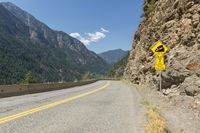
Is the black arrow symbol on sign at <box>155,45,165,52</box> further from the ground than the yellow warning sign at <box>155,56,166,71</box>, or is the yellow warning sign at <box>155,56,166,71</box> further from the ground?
the black arrow symbol on sign at <box>155,45,165,52</box>

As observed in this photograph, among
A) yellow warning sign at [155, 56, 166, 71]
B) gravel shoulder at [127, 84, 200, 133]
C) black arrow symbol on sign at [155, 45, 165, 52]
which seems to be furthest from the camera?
black arrow symbol on sign at [155, 45, 165, 52]

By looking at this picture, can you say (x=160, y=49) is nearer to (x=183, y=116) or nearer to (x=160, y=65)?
(x=160, y=65)

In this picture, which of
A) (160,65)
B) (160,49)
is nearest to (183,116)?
(160,65)

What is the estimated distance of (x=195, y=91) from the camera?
11555mm

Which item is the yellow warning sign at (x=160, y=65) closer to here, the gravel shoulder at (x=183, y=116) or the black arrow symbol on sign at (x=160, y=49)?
the black arrow symbol on sign at (x=160, y=49)

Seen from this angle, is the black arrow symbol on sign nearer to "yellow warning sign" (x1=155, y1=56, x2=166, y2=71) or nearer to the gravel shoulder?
"yellow warning sign" (x1=155, y1=56, x2=166, y2=71)

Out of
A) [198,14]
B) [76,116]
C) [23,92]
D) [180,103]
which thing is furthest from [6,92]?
[198,14]

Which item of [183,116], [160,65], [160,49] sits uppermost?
[160,49]

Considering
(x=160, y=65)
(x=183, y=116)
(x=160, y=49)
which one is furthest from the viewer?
(x=160, y=49)

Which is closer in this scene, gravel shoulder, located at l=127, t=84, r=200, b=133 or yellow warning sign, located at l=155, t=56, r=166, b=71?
gravel shoulder, located at l=127, t=84, r=200, b=133

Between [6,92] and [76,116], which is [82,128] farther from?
[6,92]

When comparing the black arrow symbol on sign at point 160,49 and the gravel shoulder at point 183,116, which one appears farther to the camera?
the black arrow symbol on sign at point 160,49

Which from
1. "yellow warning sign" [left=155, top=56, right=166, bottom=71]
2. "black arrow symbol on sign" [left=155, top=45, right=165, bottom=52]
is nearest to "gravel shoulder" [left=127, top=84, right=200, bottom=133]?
"yellow warning sign" [left=155, top=56, right=166, bottom=71]

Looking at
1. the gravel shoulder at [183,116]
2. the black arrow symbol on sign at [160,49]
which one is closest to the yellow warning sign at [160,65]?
the black arrow symbol on sign at [160,49]
